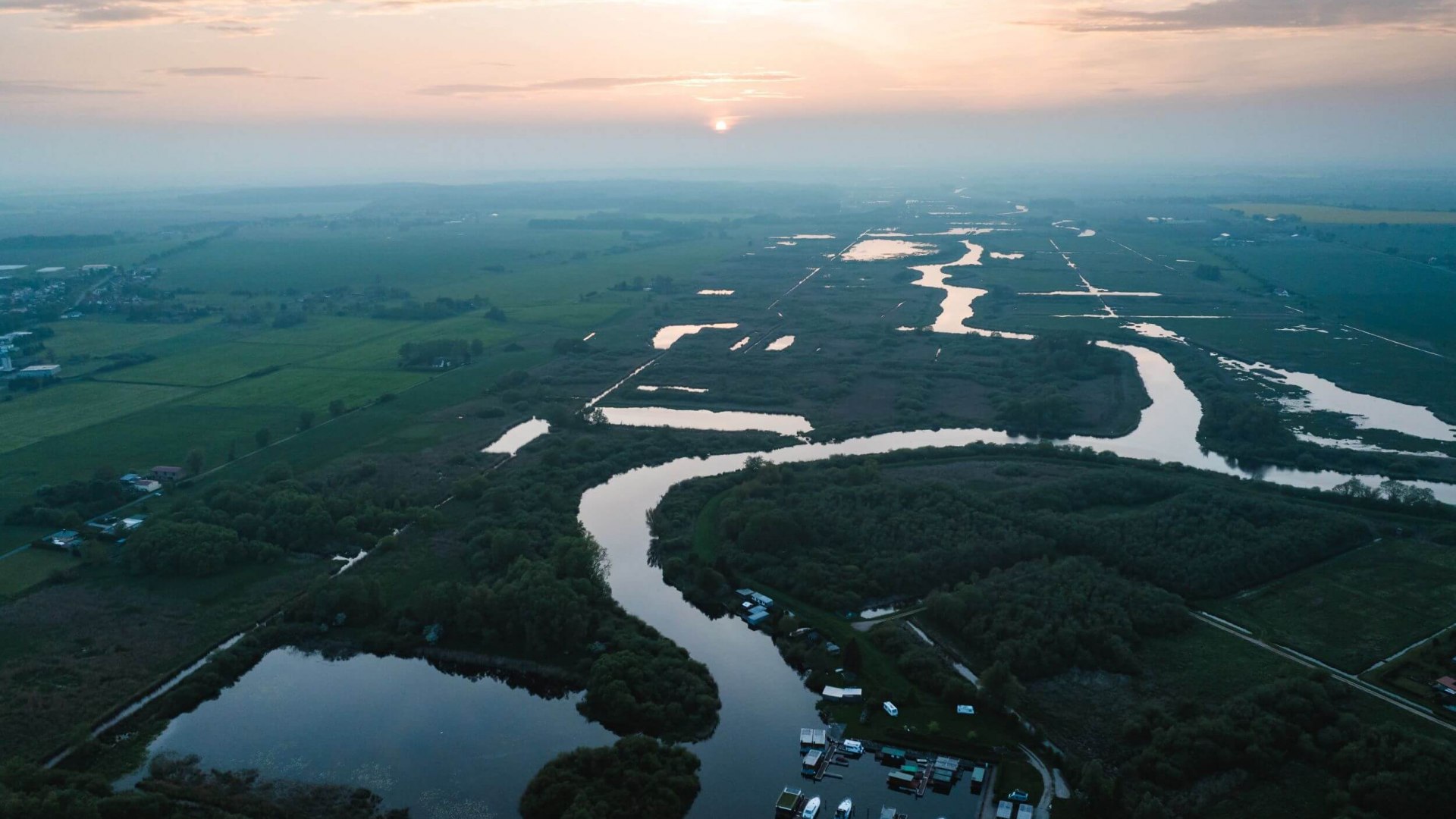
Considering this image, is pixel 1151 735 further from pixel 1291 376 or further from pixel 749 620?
pixel 1291 376

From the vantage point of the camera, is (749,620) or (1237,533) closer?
(749,620)

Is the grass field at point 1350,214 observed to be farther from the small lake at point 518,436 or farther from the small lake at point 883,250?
the small lake at point 518,436

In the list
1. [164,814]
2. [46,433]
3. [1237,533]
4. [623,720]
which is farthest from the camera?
[46,433]

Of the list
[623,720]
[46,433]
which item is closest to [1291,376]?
[623,720]

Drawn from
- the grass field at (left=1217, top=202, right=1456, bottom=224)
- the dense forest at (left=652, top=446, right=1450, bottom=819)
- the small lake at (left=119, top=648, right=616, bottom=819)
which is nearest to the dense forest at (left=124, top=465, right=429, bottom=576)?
the small lake at (left=119, top=648, right=616, bottom=819)

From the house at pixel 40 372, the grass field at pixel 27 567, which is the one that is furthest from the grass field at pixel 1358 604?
the house at pixel 40 372

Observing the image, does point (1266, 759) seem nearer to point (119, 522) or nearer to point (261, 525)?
point (261, 525)

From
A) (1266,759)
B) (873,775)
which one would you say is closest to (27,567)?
(873,775)
